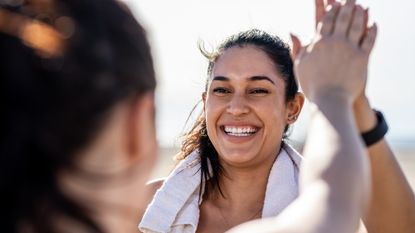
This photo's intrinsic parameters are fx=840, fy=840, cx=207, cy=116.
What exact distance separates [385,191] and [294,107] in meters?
2.11

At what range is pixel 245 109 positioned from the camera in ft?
14.8

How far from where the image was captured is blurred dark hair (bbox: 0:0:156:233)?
45.4 inches

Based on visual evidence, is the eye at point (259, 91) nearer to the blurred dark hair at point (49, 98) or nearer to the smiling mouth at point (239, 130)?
the smiling mouth at point (239, 130)

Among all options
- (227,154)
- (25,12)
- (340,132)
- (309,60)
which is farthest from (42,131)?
(227,154)

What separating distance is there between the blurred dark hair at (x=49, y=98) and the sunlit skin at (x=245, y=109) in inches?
130

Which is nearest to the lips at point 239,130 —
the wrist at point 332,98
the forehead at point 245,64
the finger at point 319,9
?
the forehead at point 245,64

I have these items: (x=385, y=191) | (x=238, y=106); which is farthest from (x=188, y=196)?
(x=385, y=191)

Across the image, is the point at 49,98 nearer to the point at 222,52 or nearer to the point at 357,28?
the point at 357,28

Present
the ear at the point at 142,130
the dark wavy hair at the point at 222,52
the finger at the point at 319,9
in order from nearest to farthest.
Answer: the ear at the point at 142,130 < the finger at the point at 319,9 < the dark wavy hair at the point at 222,52

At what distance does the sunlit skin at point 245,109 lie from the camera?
454 cm

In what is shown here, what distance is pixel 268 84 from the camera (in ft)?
15.0

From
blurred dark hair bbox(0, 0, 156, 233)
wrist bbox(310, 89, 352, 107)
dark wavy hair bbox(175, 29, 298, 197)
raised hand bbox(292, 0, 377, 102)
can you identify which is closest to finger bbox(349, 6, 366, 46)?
raised hand bbox(292, 0, 377, 102)

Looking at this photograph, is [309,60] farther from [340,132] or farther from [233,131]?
[233,131]

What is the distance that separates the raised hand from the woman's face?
9.19ft
